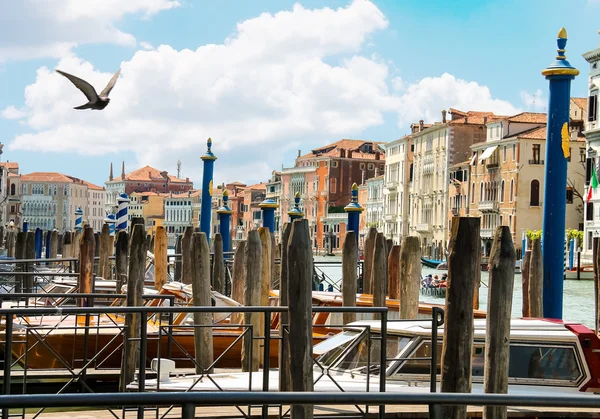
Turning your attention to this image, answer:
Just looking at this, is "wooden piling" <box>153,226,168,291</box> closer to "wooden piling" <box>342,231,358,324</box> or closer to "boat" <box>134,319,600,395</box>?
"wooden piling" <box>342,231,358,324</box>

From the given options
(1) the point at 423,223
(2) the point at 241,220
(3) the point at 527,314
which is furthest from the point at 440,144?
(3) the point at 527,314

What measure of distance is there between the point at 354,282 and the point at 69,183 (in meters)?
135

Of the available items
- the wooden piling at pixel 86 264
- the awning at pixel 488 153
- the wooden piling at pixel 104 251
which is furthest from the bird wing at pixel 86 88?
the awning at pixel 488 153

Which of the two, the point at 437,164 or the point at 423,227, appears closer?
the point at 437,164

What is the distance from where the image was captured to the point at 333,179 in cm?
9931

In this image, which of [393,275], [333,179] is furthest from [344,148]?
[393,275]

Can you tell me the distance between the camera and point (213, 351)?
10.1 m

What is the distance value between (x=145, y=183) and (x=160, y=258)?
146146 mm

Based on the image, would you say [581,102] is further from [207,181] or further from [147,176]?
[147,176]

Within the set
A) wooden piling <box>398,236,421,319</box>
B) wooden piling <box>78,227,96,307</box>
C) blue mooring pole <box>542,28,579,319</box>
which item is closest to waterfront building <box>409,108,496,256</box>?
wooden piling <box>78,227,96,307</box>

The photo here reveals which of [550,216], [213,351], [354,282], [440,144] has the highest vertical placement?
[440,144]

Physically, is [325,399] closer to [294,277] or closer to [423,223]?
[294,277]

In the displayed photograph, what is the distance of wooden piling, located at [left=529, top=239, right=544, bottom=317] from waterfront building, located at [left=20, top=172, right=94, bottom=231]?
134345 mm

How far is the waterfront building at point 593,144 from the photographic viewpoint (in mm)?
46312
